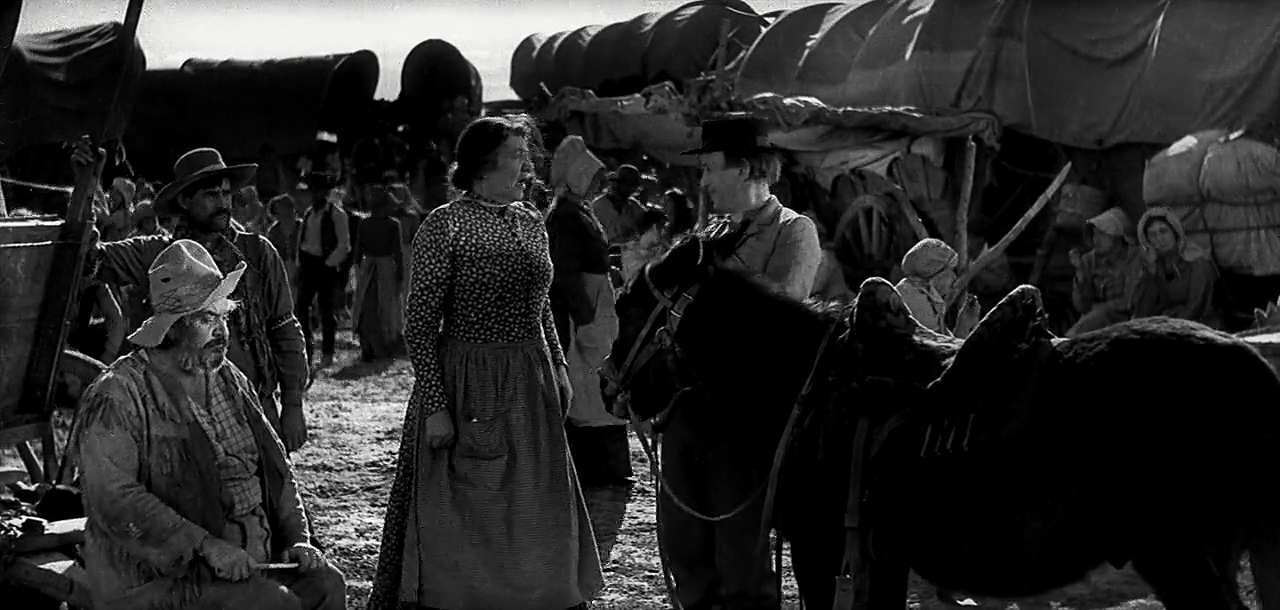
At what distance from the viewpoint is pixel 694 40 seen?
24812mm

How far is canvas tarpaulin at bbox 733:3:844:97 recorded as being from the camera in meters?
18.5

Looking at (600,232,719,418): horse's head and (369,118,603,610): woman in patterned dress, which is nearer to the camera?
(600,232,719,418): horse's head

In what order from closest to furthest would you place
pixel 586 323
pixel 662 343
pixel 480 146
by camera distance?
pixel 662 343, pixel 480 146, pixel 586 323

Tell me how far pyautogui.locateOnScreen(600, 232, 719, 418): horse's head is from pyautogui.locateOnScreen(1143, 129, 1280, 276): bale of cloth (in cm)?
818

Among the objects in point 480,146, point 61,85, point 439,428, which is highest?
point 61,85

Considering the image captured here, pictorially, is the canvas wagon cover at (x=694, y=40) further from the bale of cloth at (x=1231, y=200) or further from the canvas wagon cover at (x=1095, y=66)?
the bale of cloth at (x=1231, y=200)

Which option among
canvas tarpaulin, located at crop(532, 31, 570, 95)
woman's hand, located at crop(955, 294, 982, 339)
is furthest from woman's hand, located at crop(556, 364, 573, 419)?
canvas tarpaulin, located at crop(532, 31, 570, 95)

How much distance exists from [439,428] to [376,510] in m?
3.55

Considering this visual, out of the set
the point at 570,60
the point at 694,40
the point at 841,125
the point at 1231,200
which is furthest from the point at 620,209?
Result: the point at 570,60

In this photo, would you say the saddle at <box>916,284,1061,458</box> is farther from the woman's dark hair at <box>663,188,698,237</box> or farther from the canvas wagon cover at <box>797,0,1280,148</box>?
the canvas wagon cover at <box>797,0,1280,148</box>

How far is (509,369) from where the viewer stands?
5082 millimetres

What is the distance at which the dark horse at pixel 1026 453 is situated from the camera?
404 centimetres

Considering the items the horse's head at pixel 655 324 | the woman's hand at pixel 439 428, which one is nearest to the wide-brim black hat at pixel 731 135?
the horse's head at pixel 655 324

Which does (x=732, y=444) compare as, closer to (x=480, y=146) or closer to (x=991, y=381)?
(x=991, y=381)
